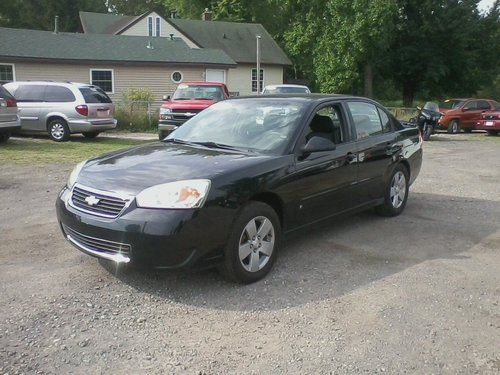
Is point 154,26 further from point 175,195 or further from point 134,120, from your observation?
point 175,195

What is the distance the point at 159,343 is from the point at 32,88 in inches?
554

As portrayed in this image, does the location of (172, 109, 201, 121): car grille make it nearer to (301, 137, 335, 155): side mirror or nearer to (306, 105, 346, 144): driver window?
(306, 105, 346, 144): driver window

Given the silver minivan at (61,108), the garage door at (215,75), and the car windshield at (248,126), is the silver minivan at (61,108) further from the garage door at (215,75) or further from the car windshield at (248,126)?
the garage door at (215,75)

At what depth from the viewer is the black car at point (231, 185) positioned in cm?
391

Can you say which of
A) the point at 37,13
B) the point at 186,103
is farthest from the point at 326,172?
the point at 37,13

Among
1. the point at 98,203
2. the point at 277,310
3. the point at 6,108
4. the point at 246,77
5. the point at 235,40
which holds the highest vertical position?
the point at 235,40

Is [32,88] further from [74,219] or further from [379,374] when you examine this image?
[379,374]

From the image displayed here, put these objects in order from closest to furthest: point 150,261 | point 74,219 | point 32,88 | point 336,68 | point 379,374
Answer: point 379,374 → point 150,261 → point 74,219 → point 32,88 → point 336,68

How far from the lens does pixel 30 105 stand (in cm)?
1547

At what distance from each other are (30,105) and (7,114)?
2.40 metres

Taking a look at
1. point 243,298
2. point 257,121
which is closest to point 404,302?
point 243,298

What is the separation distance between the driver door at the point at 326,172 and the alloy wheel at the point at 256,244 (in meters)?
0.41

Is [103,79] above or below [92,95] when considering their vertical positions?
above

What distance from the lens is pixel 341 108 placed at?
5.79 metres
